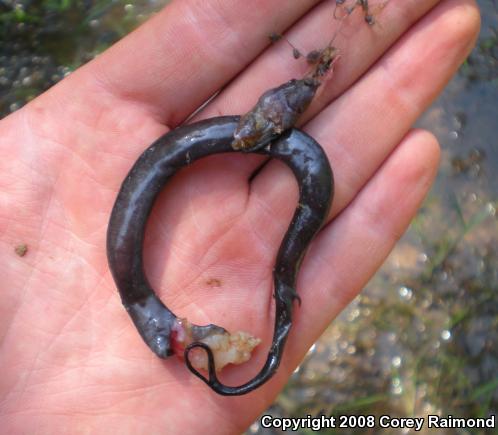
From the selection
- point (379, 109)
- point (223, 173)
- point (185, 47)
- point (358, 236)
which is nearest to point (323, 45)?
point (379, 109)

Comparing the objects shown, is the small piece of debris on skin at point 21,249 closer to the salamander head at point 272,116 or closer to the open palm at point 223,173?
the open palm at point 223,173

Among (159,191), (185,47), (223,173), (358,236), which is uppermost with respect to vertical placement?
(185,47)

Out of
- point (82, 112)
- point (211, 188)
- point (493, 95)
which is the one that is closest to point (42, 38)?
point (82, 112)

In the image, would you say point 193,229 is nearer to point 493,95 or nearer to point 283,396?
point 283,396

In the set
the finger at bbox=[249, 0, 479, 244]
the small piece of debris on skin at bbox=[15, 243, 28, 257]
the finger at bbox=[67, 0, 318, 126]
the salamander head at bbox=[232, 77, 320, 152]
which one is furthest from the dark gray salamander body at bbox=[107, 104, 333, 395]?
the small piece of debris on skin at bbox=[15, 243, 28, 257]

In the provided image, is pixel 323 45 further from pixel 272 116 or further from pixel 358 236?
pixel 358 236

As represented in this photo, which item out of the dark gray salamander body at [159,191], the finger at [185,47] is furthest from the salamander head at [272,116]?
the finger at [185,47]

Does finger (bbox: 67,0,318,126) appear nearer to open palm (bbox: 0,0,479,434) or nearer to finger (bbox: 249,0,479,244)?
open palm (bbox: 0,0,479,434)
